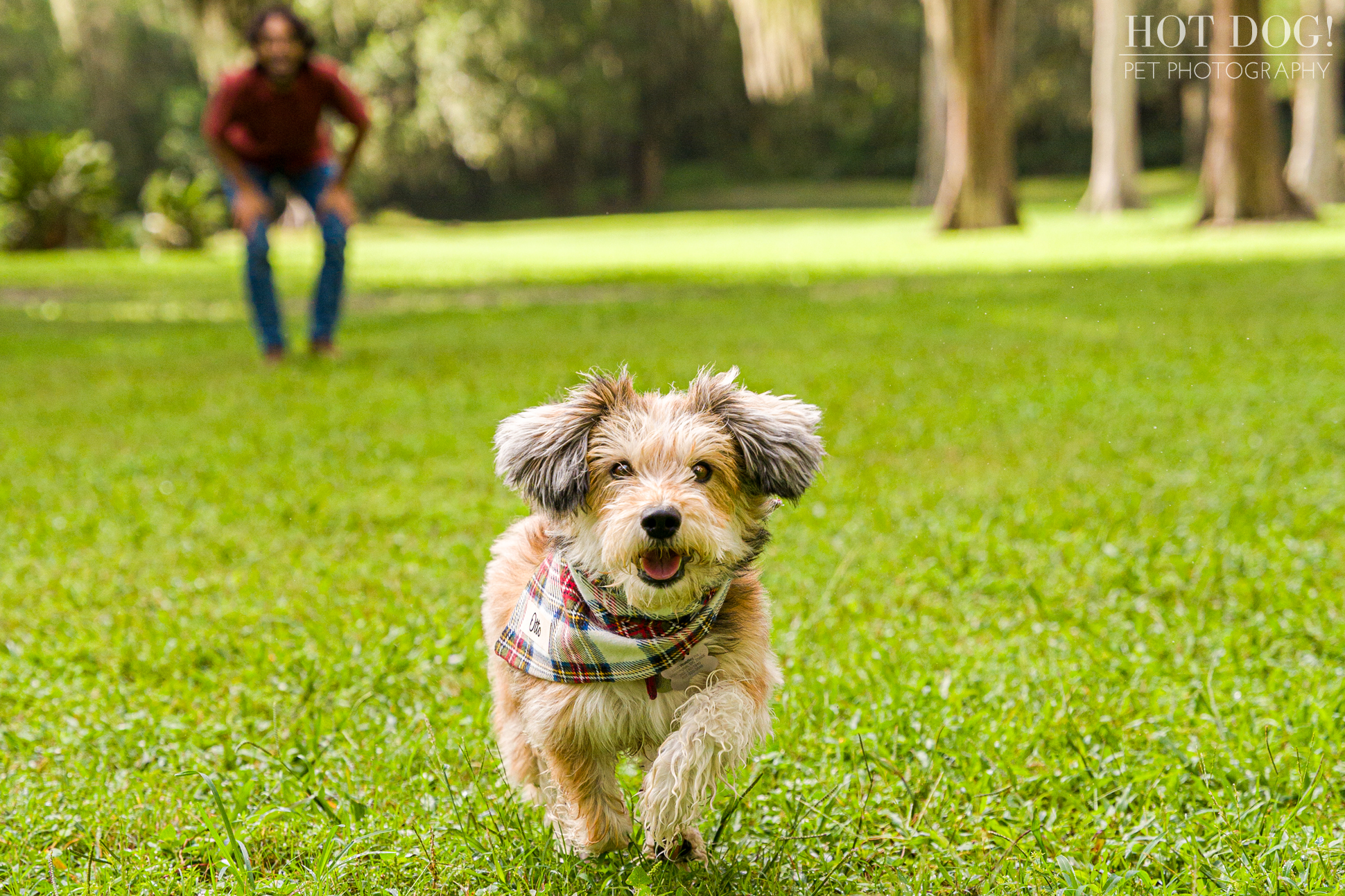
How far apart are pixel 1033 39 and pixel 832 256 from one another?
31194 mm

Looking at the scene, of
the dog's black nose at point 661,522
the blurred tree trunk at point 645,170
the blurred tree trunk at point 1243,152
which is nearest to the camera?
the dog's black nose at point 661,522

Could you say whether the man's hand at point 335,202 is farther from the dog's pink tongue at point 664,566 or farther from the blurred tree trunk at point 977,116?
the blurred tree trunk at point 977,116

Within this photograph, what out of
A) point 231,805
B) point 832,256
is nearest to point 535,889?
point 231,805

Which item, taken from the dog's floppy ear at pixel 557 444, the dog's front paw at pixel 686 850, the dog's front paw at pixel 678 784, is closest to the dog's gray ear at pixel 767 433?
the dog's floppy ear at pixel 557 444

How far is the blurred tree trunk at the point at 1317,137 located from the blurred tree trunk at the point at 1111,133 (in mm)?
3863

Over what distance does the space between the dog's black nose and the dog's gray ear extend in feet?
0.84

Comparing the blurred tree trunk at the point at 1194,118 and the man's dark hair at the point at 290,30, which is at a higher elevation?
the blurred tree trunk at the point at 1194,118

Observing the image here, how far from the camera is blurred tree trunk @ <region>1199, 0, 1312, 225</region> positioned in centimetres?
2059

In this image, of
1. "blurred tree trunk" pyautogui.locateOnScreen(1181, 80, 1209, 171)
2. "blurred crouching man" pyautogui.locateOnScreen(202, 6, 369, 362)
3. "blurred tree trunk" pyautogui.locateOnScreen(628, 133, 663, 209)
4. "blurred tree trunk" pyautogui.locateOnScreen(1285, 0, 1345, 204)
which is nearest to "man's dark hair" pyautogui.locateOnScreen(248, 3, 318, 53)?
"blurred crouching man" pyautogui.locateOnScreen(202, 6, 369, 362)

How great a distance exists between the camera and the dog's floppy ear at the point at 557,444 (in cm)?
237

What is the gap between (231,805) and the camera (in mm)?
2918

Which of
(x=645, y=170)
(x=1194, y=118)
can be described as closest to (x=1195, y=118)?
(x=1194, y=118)

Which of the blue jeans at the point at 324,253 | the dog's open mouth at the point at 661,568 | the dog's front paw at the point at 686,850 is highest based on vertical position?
the blue jeans at the point at 324,253

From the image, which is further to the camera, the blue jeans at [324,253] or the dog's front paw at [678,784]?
the blue jeans at [324,253]
